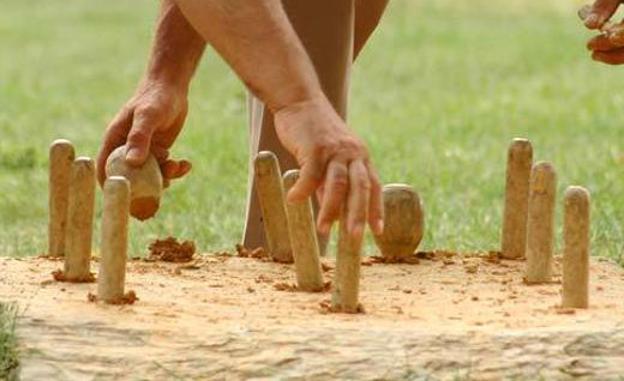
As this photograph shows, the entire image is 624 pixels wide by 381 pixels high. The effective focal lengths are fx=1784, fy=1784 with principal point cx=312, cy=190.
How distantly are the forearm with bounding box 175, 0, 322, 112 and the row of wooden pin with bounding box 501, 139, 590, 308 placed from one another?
0.57 m

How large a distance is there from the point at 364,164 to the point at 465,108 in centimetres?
717

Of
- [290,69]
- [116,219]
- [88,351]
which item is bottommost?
[88,351]

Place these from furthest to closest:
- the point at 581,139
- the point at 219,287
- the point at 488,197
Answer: the point at 581,139
the point at 488,197
the point at 219,287

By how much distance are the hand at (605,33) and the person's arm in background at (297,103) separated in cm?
94

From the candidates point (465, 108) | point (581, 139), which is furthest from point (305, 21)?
point (465, 108)

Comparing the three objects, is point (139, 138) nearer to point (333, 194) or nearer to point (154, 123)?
point (154, 123)

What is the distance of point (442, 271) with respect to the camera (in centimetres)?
447

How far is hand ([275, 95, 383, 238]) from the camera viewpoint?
142 inches

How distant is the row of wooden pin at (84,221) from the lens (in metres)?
3.76

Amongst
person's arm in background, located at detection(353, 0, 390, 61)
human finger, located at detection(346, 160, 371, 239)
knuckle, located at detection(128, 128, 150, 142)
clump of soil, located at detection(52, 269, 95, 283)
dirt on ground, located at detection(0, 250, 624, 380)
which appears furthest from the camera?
person's arm in background, located at detection(353, 0, 390, 61)

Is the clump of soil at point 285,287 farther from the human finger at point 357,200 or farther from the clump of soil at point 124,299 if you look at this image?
the human finger at point 357,200

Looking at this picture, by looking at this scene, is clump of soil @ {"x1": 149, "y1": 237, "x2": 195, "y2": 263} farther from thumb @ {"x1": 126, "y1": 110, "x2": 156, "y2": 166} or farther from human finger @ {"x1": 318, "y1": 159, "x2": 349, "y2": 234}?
human finger @ {"x1": 318, "y1": 159, "x2": 349, "y2": 234}

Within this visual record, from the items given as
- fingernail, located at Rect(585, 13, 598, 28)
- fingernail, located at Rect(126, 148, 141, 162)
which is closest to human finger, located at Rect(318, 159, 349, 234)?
fingernail, located at Rect(126, 148, 141, 162)

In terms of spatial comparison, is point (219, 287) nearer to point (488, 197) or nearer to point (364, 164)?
point (364, 164)
